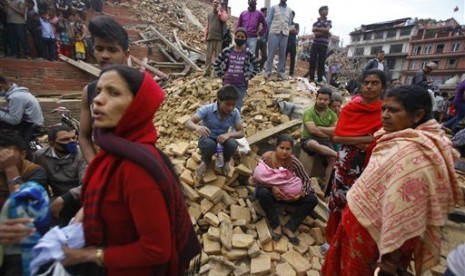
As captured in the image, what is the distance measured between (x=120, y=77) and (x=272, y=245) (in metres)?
2.87

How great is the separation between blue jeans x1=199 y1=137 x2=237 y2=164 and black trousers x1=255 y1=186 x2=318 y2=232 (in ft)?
2.14

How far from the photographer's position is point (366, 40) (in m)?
48.3

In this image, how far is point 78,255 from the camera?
1086mm

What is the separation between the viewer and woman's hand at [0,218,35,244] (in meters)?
1.19

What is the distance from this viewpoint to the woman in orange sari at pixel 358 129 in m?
2.50

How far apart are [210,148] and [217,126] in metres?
0.33

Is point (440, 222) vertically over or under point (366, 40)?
under

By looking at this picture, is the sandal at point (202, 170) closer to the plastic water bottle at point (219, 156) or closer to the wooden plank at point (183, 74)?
the plastic water bottle at point (219, 156)

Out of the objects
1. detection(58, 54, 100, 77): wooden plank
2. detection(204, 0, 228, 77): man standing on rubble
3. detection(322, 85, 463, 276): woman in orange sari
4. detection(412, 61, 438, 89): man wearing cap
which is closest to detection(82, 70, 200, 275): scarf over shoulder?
detection(322, 85, 463, 276): woman in orange sari

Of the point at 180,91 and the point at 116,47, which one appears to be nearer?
the point at 116,47

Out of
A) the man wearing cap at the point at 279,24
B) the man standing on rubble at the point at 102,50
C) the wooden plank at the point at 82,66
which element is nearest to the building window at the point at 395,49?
the man wearing cap at the point at 279,24

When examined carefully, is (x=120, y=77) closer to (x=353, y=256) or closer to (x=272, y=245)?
(x=353, y=256)

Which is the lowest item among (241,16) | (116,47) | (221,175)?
(221,175)

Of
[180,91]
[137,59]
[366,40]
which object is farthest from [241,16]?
[366,40]
